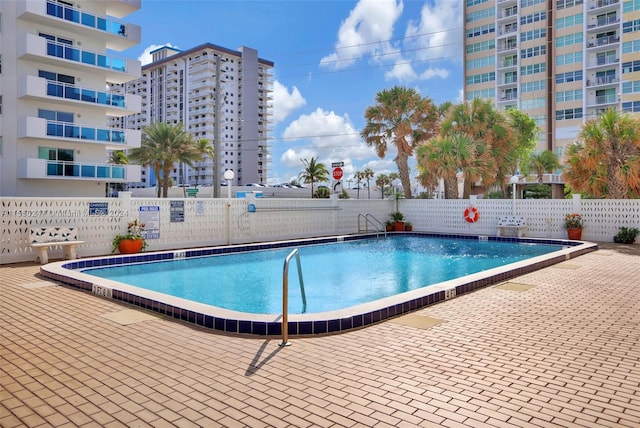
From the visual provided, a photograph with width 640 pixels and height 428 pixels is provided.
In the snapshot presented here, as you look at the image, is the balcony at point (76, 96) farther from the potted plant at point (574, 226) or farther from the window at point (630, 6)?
the window at point (630, 6)

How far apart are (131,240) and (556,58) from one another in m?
52.5

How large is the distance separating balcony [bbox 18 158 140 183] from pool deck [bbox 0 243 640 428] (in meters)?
22.0

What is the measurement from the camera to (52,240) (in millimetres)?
11031

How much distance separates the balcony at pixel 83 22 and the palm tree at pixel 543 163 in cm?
3957

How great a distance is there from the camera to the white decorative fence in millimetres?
11336

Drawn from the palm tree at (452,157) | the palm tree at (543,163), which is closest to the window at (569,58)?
the palm tree at (543,163)

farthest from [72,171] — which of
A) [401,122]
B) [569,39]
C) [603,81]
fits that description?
→ [569,39]

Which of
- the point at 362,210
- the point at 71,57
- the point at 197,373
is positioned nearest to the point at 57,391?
the point at 197,373

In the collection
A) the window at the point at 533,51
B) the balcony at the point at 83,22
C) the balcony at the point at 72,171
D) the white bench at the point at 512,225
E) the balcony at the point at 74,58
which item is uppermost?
the window at the point at 533,51

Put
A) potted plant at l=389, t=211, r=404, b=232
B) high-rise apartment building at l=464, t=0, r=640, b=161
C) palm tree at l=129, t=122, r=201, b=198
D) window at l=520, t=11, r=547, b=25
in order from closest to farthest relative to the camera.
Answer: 1. potted plant at l=389, t=211, r=404, b=232
2. palm tree at l=129, t=122, r=201, b=198
3. high-rise apartment building at l=464, t=0, r=640, b=161
4. window at l=520, t=11, r=547, b=25

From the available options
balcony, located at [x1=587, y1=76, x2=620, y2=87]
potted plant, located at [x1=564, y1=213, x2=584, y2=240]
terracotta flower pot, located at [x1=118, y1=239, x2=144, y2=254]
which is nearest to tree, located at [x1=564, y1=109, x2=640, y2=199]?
potted plant, located at [x1=564, y1=213, x2=584, y2=240]

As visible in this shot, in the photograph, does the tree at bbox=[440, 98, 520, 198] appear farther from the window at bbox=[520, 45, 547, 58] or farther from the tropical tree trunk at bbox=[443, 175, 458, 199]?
the window at bbox=[520, 45, 547, 58]

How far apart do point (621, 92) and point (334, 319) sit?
172 ft

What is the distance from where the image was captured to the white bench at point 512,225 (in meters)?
18.2
